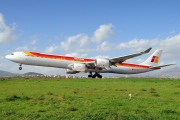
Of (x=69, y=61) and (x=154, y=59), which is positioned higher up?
(x=154, y=59)

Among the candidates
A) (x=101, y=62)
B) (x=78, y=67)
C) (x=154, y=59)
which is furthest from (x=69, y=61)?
(x=154, y=59)

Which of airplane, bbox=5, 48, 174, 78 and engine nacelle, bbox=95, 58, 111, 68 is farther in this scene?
engine nacelle, bbox=95, 58, 111, 68

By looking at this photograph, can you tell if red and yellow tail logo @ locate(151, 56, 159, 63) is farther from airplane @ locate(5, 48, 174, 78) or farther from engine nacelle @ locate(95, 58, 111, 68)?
engine nacelle @ locate(95, 58, 111, 68)

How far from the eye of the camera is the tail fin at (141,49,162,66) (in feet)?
239

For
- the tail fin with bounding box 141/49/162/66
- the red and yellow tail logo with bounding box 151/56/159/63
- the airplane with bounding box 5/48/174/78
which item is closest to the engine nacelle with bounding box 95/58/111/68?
the airplane with bounding box 5/48/174/78

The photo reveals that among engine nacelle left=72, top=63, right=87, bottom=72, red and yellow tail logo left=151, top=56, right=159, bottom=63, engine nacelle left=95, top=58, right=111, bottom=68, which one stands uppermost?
red and yellow tail logo left=151, top=56, right=159, bottom=63

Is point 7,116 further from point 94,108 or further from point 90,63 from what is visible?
point 90,63

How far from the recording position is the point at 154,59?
7375 centimetres

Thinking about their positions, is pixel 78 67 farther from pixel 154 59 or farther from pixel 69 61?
pixel 154 59

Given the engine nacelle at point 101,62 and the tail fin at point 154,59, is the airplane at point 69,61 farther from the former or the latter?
the tail fin at point 154,59

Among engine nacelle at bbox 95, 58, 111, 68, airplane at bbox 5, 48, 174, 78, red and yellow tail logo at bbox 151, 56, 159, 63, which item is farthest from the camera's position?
red and yellow tail logo at bbox 151, 56, 159, 63

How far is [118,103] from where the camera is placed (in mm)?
16656

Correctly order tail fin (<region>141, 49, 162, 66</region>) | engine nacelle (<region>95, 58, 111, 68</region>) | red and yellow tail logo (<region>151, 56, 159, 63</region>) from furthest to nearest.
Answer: red and yellow tail logo (<region>151, 56, 159, 63</region>) < tail fin (<region>141, 49, 162, 66</region>) < engine nacelle (<region>95, 58, 111, 68</region>)

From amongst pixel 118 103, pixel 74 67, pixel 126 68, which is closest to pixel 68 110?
pixel 118 103
